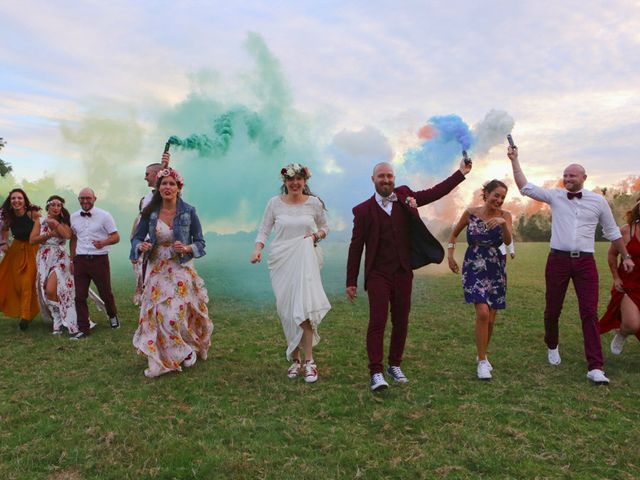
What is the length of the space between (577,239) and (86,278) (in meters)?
7.30

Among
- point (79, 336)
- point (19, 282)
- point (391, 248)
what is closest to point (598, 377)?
point (391, 248)

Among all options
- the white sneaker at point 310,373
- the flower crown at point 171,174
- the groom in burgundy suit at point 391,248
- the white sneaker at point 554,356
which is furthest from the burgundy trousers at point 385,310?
the flower crown at point 171,174

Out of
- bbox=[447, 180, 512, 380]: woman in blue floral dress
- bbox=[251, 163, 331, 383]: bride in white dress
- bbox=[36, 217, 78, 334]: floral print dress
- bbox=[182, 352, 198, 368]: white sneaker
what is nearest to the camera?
bbox=[251, 163, 331, 383]: bride in white dress

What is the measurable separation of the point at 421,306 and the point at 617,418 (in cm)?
644

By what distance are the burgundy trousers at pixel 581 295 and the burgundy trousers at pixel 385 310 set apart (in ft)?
6.49

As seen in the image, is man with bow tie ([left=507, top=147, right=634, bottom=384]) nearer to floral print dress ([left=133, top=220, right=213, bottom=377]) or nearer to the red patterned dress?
the red patterned dress

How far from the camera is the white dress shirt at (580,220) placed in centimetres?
604

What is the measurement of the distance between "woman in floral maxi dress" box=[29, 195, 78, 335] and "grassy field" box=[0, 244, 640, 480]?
937 mm

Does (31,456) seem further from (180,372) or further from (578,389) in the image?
(578,389)

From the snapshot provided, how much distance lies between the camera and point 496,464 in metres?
3.71

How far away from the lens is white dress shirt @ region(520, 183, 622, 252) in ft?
19.8

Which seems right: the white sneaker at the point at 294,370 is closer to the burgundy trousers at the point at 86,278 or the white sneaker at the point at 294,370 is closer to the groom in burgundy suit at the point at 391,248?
the groom in burgundy suit at the point at 391,248

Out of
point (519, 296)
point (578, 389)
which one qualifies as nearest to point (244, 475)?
point (578, 389)

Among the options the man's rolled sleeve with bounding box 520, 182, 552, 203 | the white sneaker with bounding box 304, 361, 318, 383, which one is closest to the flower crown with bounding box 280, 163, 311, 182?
the white sneaker with bounding box 304, 361, 318, 383
